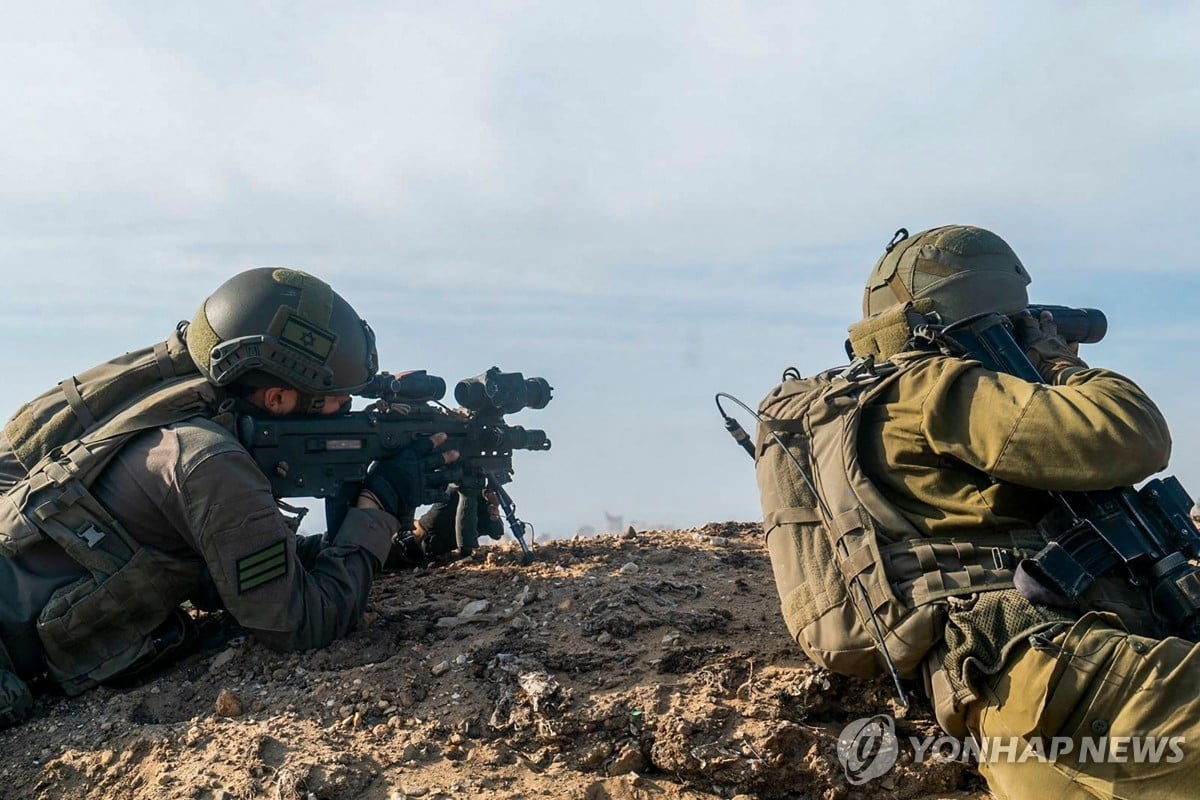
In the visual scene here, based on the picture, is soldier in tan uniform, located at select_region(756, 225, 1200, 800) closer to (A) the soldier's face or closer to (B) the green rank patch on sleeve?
(B) the green rank patch on sleeve

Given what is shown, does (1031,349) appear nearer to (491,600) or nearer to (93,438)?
(491,600)

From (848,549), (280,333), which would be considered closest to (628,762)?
(848,549)

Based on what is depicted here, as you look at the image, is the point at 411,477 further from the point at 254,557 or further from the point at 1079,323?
the point at 1079,323

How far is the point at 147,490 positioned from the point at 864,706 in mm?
3298

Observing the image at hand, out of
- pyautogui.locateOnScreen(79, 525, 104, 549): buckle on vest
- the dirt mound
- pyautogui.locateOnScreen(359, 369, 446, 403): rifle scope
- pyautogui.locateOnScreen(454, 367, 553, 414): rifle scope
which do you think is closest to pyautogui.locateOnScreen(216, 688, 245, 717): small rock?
the dirt mound

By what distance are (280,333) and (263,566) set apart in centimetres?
122

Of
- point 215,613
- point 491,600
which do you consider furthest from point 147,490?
point 491,600

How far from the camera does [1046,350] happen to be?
434 cm

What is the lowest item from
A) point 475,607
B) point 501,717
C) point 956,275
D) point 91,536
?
point 501,717

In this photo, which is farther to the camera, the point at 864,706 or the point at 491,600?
the point at 491,600

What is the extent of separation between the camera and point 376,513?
18.8ft

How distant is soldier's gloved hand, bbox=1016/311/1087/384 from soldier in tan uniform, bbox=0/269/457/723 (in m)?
3.32

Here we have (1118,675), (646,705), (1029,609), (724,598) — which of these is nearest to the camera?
(1118,675)

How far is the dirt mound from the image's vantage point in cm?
392
